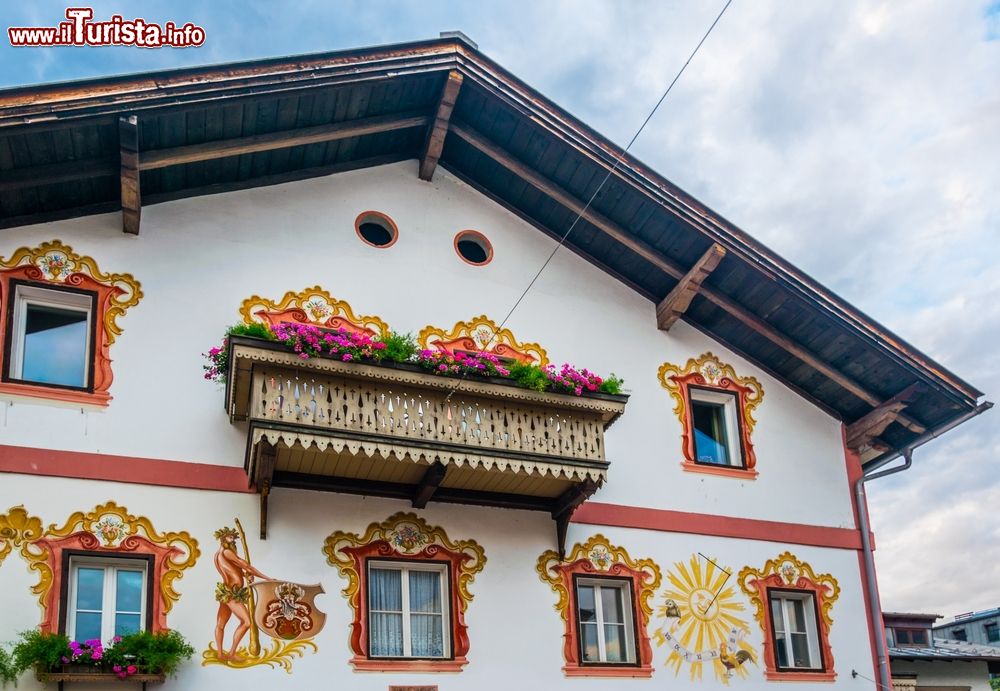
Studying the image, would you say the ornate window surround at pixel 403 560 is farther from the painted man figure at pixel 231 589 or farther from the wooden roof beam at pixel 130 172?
the wooden roof beam at pixel 130 172

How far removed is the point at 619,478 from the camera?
15.8 metres

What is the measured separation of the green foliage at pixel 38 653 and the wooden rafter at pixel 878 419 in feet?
37.2

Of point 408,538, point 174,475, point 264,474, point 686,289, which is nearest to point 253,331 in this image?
point 264,474

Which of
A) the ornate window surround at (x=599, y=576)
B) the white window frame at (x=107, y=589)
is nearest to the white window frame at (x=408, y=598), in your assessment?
the ornate window surround at (x=599, y=576)

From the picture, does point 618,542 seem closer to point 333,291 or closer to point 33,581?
point 333,291

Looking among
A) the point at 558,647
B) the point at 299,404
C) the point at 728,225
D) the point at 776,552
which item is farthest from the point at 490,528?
the point at 728,225

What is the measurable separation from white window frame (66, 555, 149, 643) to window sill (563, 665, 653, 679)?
16.3 ft

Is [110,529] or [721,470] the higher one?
[721,470]

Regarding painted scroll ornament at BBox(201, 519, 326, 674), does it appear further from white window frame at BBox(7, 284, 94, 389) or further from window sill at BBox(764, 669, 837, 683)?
window sill at BBox(764, 669, 837, 683)

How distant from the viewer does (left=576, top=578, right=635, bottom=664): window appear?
14695 mm

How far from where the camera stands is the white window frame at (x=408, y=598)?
1361 centimetres

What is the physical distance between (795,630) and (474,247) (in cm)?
681

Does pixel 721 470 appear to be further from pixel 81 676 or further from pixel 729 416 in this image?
pixel 81 676

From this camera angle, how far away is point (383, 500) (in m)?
14.2
